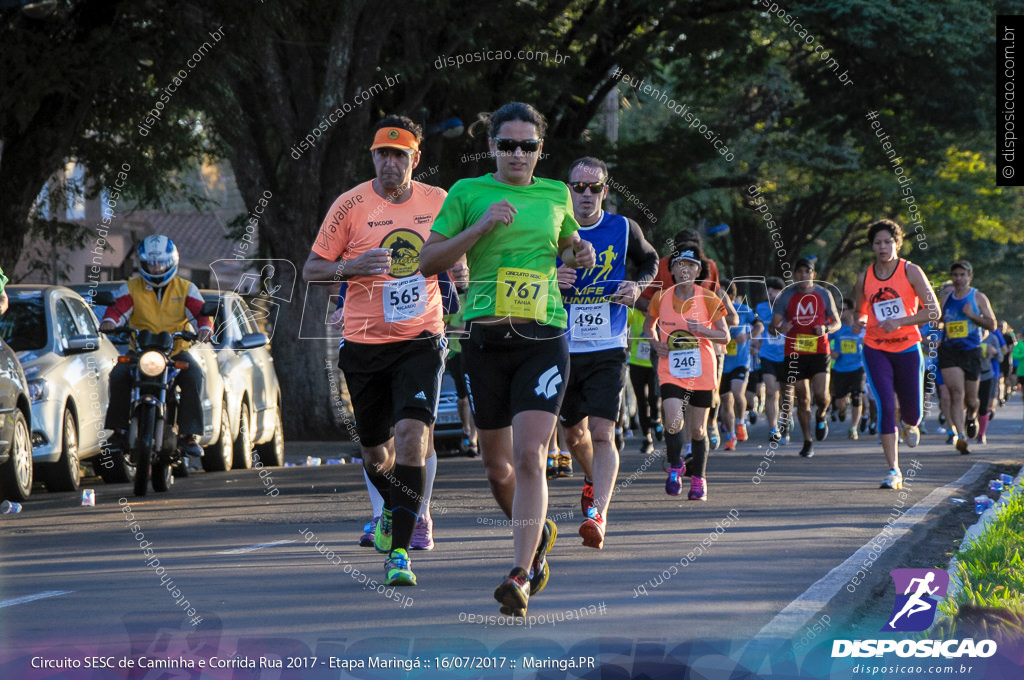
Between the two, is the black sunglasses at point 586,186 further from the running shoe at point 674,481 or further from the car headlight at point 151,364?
the car headlight at point 151,364

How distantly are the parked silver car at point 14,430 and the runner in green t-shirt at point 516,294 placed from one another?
528 cm

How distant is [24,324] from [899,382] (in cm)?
693

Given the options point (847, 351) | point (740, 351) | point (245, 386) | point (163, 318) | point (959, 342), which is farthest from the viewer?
point (847, 351)

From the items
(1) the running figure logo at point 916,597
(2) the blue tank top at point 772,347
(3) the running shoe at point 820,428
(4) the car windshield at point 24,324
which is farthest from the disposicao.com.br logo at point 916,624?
(3) the running shoe at point 820,428

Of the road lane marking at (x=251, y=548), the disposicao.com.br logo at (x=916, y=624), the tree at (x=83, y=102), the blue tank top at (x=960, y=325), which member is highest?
the tree at (x=83, y=102)

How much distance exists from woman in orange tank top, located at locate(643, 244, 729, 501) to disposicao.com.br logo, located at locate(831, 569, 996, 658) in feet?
14.7

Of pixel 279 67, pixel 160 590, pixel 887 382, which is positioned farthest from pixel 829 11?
pixel 160 590

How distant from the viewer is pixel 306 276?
Result: 25.1 ft

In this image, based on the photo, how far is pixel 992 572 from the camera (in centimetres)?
733

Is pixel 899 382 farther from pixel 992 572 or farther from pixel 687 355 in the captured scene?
pixel 992 572

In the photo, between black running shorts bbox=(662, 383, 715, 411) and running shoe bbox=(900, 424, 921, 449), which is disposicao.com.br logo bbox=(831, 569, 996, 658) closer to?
black running shorts bbox=(662, 383, 715, 411)

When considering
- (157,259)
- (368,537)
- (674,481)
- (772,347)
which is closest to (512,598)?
(368,537)

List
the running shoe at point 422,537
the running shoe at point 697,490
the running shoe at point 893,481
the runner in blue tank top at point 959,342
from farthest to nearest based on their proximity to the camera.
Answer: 1. the runner in blue tank top at point 959,342
2. the running shoe at point 893,481
3. the running shoe at point 697,490
4. the running shoe at point 422,537

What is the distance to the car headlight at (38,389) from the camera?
12023 millimetres
